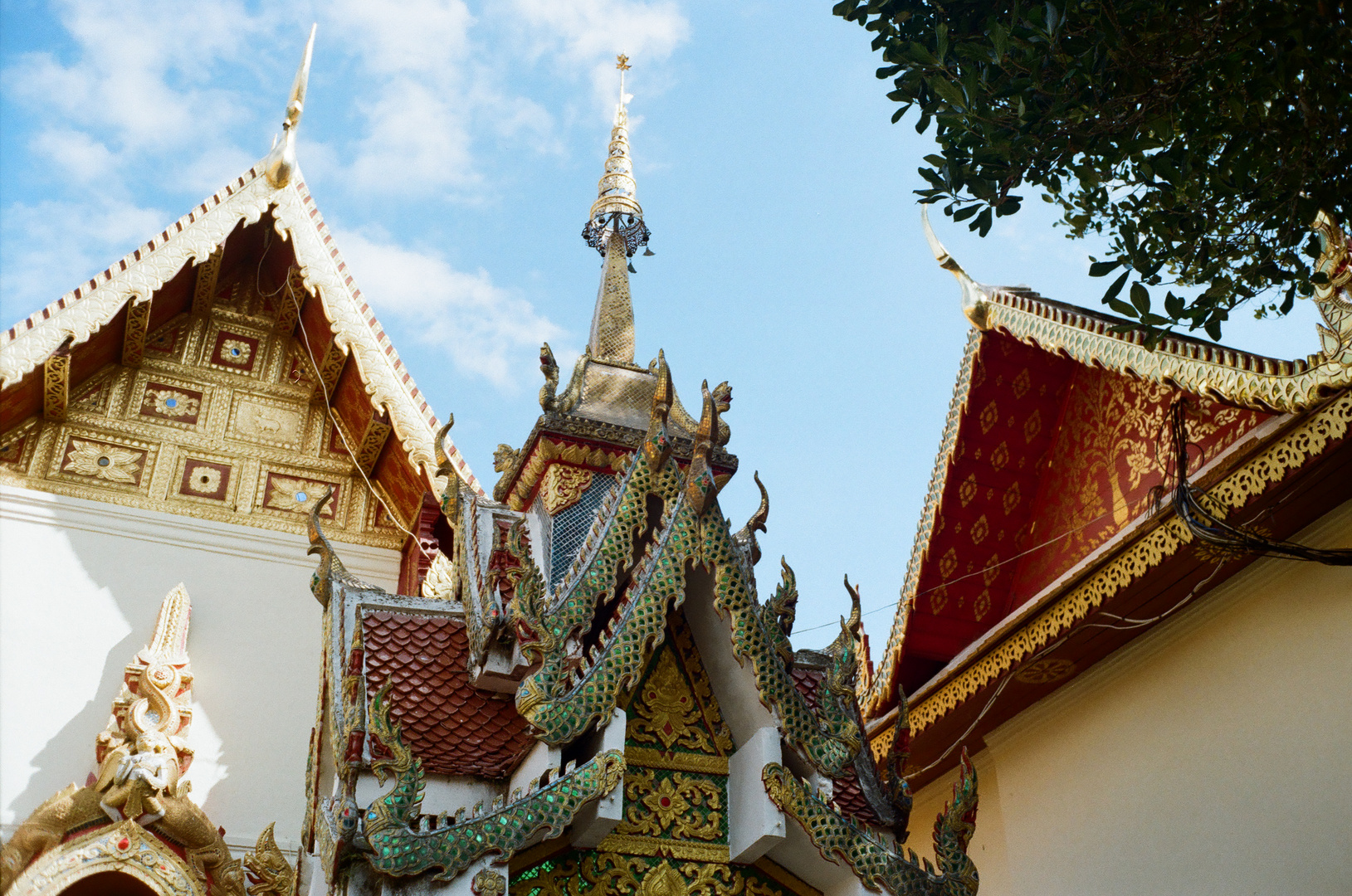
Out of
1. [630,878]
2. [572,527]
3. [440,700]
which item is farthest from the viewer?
[572,527]

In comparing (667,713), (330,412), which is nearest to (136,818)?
(330,412)

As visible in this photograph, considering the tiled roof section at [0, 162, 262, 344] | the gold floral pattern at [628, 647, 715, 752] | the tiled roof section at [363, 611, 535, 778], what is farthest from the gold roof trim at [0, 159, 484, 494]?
the gold floral pattern at [628, 647, 715, 752]

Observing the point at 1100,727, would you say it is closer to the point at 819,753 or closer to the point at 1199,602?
the point at 1199,602

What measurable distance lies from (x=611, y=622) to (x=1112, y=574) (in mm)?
2597

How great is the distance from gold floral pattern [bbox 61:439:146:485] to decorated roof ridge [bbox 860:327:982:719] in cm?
426

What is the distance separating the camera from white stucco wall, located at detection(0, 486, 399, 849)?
592cm

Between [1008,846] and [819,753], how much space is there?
3.06 m

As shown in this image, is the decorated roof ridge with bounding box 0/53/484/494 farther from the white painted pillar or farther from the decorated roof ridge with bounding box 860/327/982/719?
the white painted pillar

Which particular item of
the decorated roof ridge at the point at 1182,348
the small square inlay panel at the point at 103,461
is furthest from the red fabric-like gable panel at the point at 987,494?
the small square inlay panel at the point at 103,461

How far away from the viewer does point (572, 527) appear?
514 centimetres

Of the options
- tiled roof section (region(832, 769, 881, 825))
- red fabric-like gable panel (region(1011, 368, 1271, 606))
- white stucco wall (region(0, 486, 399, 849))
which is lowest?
tiled roof section (region(832, 769, 881, 825))

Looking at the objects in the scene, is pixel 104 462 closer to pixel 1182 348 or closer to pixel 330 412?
pixel 330 412

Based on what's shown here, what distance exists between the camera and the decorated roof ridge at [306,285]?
6367 millimetres

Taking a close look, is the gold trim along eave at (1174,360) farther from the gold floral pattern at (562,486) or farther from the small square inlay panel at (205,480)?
the small square inlay panel at (205,480)
